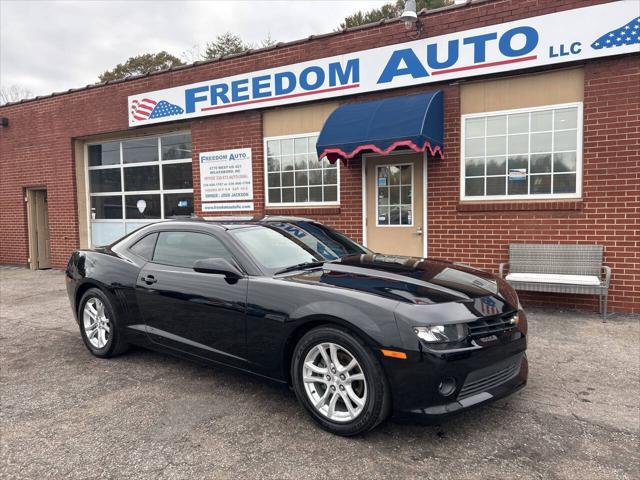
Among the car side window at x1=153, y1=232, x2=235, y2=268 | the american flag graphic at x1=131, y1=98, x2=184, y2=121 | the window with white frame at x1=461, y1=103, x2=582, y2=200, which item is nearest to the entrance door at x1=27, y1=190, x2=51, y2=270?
the american flag graphic at x1=131, y1=98, x2=184, y2=121

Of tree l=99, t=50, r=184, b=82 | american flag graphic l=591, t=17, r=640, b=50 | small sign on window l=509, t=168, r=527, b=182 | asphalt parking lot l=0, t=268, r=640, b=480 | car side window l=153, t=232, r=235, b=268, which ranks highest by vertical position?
Result: tree l=99, t=50, r=184, b=82

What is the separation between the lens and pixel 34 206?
42.1 feet

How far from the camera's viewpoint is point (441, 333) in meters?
2.90

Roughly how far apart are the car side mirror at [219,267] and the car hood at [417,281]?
0.45 meters

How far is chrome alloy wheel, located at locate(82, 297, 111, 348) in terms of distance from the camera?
4781 mm

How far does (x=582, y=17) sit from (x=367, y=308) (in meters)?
5.66

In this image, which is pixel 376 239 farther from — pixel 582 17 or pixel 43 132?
pixel 43 132

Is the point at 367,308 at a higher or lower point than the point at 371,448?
higher

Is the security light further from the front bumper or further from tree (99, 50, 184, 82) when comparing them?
tree (99, 50, 184, 82)

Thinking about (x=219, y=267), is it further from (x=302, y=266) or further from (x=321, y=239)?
(x=321, y=239)

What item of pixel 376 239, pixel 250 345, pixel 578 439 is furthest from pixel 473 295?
pixel 376 239

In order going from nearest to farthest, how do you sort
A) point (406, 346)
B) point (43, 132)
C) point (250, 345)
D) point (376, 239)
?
point (406, 346) < point (250, 345) < point (376, 239) < point (43, 132)

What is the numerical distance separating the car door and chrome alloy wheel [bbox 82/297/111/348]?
0.70 m

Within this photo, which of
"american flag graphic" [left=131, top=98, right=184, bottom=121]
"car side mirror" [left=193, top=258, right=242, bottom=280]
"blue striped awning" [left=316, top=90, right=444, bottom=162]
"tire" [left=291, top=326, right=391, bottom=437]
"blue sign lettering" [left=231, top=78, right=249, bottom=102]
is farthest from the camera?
"american flag graphic" [left=131, top=98, right=184, bottom=121]
